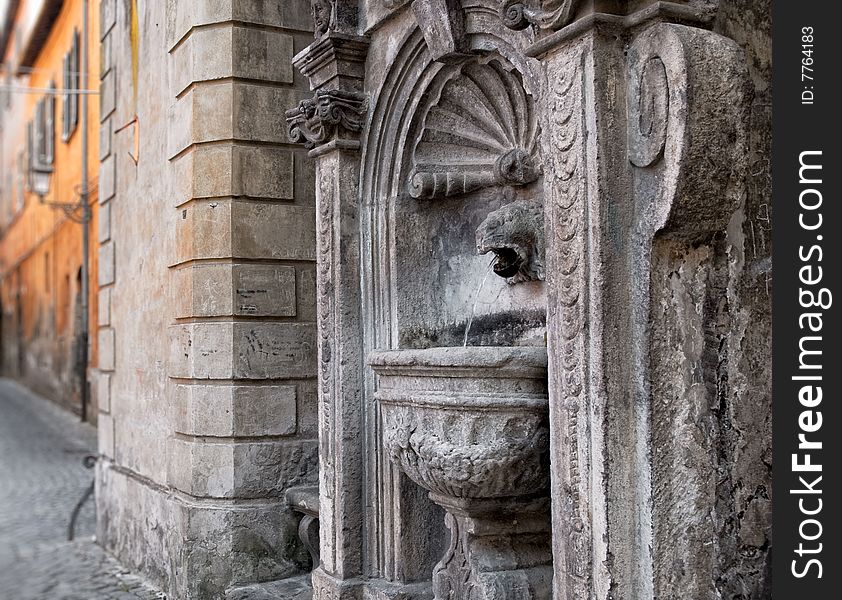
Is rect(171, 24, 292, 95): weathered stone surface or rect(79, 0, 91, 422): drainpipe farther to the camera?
rect(79, 0, 91, 422): drainpipe

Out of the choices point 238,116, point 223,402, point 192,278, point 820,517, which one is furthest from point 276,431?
point 820,517

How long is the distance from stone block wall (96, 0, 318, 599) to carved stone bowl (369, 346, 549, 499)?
6.54 feet

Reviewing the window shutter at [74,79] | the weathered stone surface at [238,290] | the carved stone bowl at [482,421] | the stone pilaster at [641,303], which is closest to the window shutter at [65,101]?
the window shutter at [74,79]

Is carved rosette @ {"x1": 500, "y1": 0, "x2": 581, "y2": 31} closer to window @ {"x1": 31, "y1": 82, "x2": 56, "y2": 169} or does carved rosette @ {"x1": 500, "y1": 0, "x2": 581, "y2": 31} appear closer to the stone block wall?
the stone block wall

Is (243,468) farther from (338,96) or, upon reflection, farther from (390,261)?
(338,96)

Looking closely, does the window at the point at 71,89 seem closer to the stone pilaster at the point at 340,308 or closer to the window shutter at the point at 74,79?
the window shutter at the point at 74,79

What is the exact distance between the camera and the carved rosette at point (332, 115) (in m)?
4.08

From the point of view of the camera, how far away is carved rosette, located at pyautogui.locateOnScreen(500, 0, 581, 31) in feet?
8.68

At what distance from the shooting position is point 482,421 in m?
3.03

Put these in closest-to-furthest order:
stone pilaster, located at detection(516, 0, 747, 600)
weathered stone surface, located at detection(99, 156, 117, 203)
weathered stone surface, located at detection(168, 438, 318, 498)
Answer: stone pilaster, located at detection(516, 0, 747, 600), weathered stone surface, located at detection(168, 438, 318, 498), weathered stone surface, located at detection(99, 156, 117, 203)

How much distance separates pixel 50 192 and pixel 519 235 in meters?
17.3

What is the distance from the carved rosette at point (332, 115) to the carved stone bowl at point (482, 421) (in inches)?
51.3

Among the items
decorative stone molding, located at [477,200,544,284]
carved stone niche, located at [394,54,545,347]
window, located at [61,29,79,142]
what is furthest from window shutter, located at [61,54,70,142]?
decorative stone molding, located at [477,200,544,284]

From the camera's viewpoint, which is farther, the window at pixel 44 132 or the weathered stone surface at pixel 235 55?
the window at pixel 44 132
